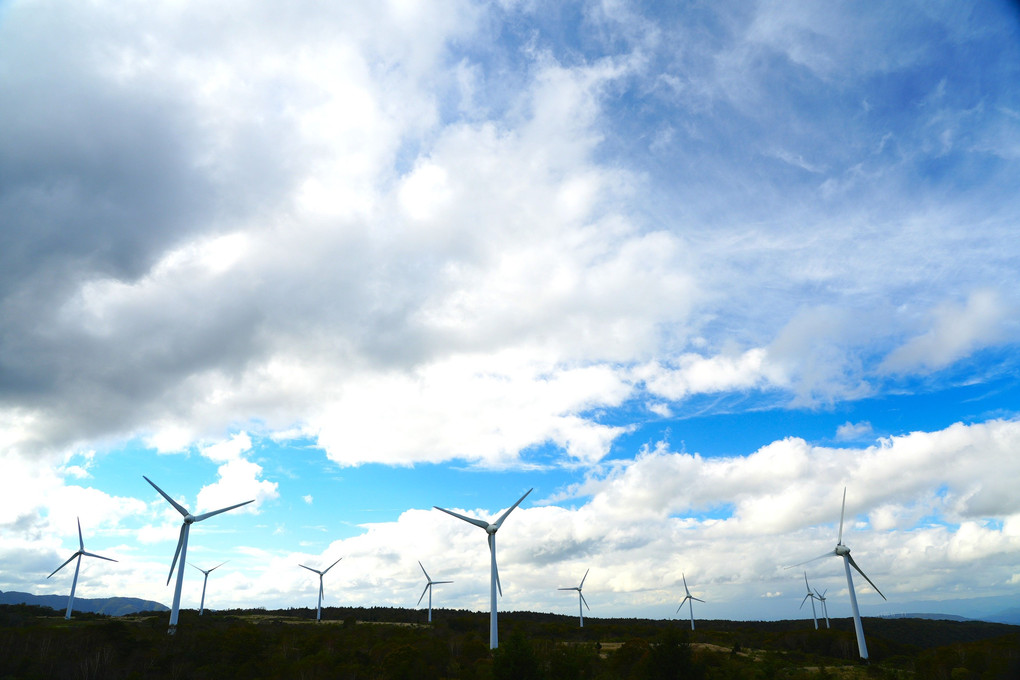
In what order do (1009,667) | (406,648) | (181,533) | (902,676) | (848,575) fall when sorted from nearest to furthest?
(1009,667), (902,676), (406,648), (181,533), (848,575)

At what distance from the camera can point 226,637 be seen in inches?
2630

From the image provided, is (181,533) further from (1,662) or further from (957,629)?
(957,629)

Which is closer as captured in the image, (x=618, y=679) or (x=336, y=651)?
(x=618, y=679)

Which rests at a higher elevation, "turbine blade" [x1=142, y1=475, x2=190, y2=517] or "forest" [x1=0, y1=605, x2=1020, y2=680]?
"turbine blade" [x1=142, y1=475, x2=190, y2=517]

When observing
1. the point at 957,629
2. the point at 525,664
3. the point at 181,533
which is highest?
the point at 181,533

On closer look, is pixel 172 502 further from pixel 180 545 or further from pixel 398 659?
pixel 398 659

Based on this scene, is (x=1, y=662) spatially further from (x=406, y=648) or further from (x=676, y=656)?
(x=676, y=656)

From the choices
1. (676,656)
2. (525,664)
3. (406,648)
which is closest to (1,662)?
(406,648)

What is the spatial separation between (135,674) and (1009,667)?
78295 mm

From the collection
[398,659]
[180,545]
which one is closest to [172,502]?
[180,545]

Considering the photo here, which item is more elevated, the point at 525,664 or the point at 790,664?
the point at 525,664

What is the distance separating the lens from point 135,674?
171 feet

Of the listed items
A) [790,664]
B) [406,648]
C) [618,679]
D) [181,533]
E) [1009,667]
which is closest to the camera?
[1009,667]

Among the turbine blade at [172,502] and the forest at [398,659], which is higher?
the turbine blade at [172,502]
